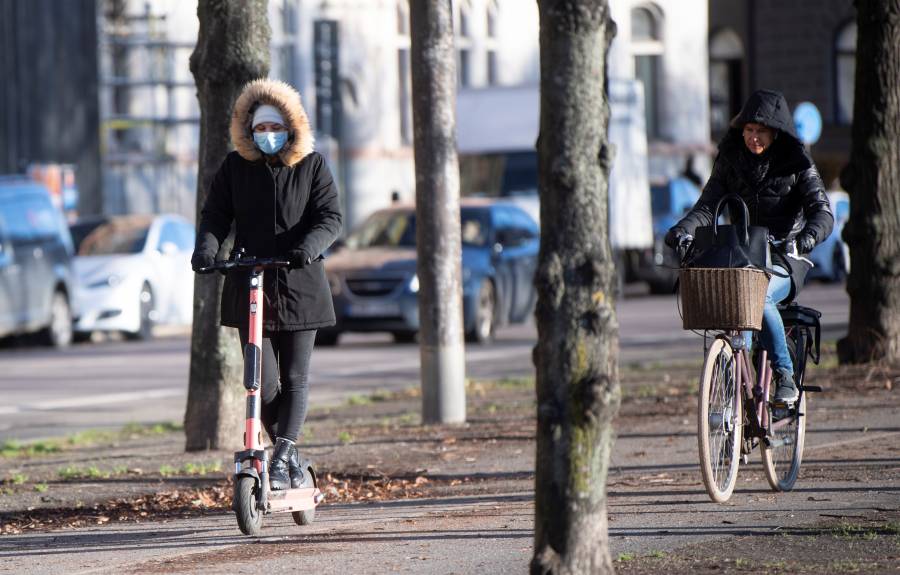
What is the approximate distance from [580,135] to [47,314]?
1798 centimetres

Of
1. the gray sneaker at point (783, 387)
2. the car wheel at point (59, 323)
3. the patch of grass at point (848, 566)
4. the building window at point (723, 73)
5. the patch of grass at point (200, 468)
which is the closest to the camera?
the patch of grass at point (848, 566)

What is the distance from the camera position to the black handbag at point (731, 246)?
324 inches

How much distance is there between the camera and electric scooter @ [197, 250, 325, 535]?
7730 millimetres

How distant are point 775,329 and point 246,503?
2.58 metres

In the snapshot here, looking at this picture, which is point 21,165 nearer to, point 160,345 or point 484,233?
point 160,345

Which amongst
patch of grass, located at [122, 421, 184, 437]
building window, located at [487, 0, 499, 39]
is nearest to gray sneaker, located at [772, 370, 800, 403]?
patch of grass, located at [122, 421, 184, 437]

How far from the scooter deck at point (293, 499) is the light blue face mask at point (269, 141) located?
4.62ft

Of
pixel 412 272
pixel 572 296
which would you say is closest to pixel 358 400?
pixel 412 272

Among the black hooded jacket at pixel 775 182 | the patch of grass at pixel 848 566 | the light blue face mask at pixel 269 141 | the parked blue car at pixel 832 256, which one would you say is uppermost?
the light blue face mask at pixel 269 141

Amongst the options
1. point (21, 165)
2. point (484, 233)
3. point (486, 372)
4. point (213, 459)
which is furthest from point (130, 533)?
point (21, 165)

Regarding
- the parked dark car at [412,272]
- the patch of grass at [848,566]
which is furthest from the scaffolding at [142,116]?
the patch of grass at [848,566]

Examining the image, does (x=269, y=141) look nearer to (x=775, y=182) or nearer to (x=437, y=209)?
(x=775, y=182)

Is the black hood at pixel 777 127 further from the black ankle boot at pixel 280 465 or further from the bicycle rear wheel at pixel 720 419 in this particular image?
the black ankle boot at pixel 280 465

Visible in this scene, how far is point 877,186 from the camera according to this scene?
14.6m
